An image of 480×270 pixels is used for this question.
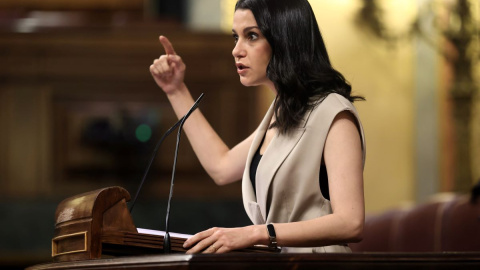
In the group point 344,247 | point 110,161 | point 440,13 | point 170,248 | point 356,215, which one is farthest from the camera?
point 440,13

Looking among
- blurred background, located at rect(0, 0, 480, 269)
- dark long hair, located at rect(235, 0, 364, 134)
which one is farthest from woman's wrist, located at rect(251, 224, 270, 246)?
blurred background, located at rect(0, 0, 480, 269)

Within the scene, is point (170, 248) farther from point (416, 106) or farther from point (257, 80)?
point (416, 106)

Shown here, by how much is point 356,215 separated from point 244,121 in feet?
10.4

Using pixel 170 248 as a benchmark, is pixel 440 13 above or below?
above

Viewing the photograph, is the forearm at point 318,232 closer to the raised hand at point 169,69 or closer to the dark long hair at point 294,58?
the dark long hair at point 294,58

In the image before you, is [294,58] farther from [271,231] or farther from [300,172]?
[271,231]

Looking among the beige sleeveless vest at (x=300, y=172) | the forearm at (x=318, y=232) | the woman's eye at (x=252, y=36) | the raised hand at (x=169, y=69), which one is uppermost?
the woman's eye at (x=252, y=36)

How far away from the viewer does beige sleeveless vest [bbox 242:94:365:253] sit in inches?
62.7

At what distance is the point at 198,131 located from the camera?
1.91 metres

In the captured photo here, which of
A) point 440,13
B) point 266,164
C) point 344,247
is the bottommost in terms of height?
point 344,247

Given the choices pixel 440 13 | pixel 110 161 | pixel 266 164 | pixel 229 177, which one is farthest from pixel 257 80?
pixel 440 13

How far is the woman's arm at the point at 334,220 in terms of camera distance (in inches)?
53.6

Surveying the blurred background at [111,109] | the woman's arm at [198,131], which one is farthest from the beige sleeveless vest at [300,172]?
the blurred background at [111,109]

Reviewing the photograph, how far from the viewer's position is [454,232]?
2402 millimetres
